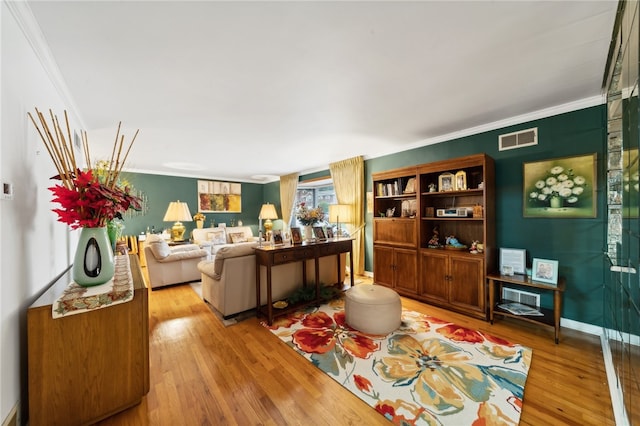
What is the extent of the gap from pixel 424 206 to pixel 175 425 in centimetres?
342

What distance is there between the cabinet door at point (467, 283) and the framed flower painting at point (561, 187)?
2.83 feet

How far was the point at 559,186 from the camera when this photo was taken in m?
2.55

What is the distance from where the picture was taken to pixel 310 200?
23.6 feet

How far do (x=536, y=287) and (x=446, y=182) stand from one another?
149cm

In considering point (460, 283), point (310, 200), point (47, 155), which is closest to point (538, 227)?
point (460, 283)

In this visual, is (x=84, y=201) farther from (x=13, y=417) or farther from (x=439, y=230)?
(x=439, y=230)

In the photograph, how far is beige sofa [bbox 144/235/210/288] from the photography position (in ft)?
12.9

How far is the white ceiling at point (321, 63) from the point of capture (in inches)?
52.4

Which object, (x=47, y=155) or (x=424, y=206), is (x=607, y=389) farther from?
(x=47, y=155)

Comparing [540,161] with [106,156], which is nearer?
[540,161]

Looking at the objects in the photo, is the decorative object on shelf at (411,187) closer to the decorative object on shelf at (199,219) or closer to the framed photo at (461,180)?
the framed photo at (461,180)

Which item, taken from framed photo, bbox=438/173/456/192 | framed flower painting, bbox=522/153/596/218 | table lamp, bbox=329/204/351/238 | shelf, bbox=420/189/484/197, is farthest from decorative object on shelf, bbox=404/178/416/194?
framed flower painting, bbox=522/153/596/218

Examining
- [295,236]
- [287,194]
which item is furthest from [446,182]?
[287,194]

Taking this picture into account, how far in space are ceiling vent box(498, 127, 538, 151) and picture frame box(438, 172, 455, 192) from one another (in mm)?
649
